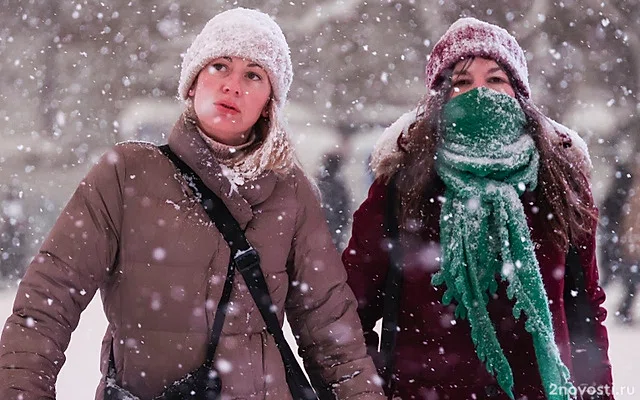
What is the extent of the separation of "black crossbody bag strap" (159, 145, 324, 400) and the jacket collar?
0.02 metres

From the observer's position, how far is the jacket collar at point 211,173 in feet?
6.46

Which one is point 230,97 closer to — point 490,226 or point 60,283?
point 60,283

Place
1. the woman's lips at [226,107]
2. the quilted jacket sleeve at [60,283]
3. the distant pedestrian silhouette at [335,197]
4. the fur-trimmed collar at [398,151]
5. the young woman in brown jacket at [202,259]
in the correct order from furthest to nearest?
the distant pedestrian silhouette at [335,197]
the fur-trimmed collar at [398,151]
the woman's lips at [226,107]
the young woman in brown jacket at [202,259]
the quilted jacket sleeve at [60,283]

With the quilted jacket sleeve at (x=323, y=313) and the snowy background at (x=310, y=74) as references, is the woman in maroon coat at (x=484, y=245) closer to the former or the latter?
the quilted jacket sleeve at (x=323, y=313)

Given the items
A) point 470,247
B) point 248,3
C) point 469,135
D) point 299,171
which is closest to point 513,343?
point 470,247

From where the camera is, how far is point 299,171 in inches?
88.4

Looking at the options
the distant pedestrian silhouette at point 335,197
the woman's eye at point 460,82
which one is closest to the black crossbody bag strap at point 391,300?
the woman's eye at point 460,82

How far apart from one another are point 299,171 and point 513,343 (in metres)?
0.89

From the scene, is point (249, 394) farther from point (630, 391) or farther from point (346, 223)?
point (346, 223)

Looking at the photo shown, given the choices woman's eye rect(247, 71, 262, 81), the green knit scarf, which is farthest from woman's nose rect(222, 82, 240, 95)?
the green knit scarf

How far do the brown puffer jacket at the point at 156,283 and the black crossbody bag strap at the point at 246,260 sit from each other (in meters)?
0.02

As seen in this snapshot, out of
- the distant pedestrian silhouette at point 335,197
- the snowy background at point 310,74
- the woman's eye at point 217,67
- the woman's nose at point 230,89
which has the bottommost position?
the woman's nose at point 230,89

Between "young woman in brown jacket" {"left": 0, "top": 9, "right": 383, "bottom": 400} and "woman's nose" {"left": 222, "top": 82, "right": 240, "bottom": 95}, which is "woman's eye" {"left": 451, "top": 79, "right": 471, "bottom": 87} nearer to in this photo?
"young woman in brown jacket" {"left": 0, "top": 9, "right": 383, "bottom": 400}

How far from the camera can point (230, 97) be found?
2.05 meters
